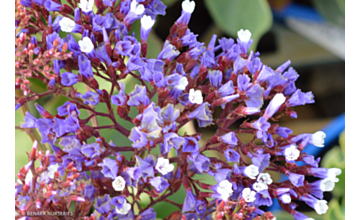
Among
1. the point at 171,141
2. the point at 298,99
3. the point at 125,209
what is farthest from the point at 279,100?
the point at 125,209

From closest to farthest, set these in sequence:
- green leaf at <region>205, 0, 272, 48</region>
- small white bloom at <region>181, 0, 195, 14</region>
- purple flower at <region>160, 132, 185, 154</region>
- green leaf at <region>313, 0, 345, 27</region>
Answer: purple flower at <region>160, 132, 185, 154</region>, small white bloom at <region>181, 0, 195, 14</region>, green leaf at <region>205, 0, 272, 48</region>, green leaf at <region>313, 0, 345, 27</region>

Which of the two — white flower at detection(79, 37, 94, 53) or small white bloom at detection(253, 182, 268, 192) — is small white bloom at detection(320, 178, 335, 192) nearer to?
small white bloom at detection(253, 182, 268, 192)

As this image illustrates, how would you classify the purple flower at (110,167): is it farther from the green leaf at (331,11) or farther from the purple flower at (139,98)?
the green leaf at (331,11)

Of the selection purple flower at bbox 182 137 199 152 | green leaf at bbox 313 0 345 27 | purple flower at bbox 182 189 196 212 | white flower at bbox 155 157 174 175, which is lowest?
green leaf at bbox 313 0 345 27

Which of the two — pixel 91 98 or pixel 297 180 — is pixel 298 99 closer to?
pixel 297 180

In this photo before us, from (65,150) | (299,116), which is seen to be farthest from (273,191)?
(299,116)

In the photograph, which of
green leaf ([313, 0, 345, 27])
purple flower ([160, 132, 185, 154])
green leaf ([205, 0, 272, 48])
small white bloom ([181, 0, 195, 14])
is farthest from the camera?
green leaf ([313, 0, 345, 27])

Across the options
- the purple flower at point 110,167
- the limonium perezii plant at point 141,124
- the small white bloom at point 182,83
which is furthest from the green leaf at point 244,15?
the purple flower at point 110,167

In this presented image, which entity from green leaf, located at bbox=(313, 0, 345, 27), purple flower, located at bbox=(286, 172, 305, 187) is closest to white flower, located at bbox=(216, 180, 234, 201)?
purple flower, located at bbox=(286, 172, 305, 187)
